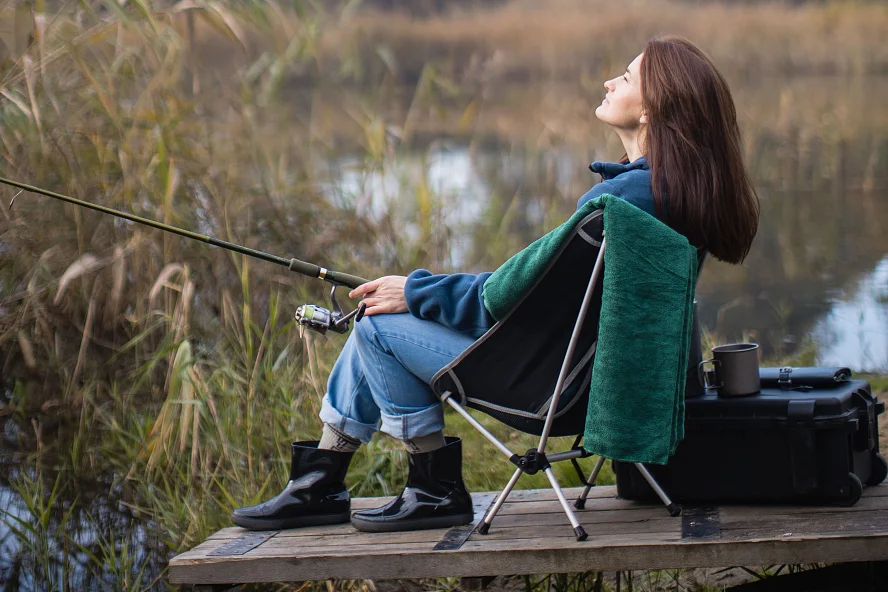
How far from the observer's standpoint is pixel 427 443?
255 centimetres

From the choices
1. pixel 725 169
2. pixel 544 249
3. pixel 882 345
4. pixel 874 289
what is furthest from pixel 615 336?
pixel 874 289

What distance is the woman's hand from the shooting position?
249 centimetres

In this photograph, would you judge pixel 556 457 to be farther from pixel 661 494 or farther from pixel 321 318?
pixel 321 318

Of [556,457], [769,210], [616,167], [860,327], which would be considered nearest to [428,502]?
[556,457]

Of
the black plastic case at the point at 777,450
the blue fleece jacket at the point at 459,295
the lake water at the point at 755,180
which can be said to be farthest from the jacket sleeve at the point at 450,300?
the lake water at the point at 755,180

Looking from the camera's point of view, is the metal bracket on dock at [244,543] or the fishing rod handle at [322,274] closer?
the metal bracket on dock at [244,543]

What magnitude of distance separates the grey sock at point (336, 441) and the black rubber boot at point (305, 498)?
0.04 feet

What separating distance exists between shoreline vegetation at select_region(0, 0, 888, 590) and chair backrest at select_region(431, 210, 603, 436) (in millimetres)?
516

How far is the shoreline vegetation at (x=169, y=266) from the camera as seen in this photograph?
3.58m

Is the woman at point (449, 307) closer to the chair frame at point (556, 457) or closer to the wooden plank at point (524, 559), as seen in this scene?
the chair frame at point (556, 457)

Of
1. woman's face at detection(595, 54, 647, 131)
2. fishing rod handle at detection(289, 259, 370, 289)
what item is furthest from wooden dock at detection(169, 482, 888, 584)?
woman's face at detection(595, 54, 647, 131)

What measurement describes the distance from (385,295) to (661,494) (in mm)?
751

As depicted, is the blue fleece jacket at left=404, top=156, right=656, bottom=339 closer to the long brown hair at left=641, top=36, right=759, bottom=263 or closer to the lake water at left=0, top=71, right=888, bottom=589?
the long brown hair at left=641, top=36, right=759, bottom=263

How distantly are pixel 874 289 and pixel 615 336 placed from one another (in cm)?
413
